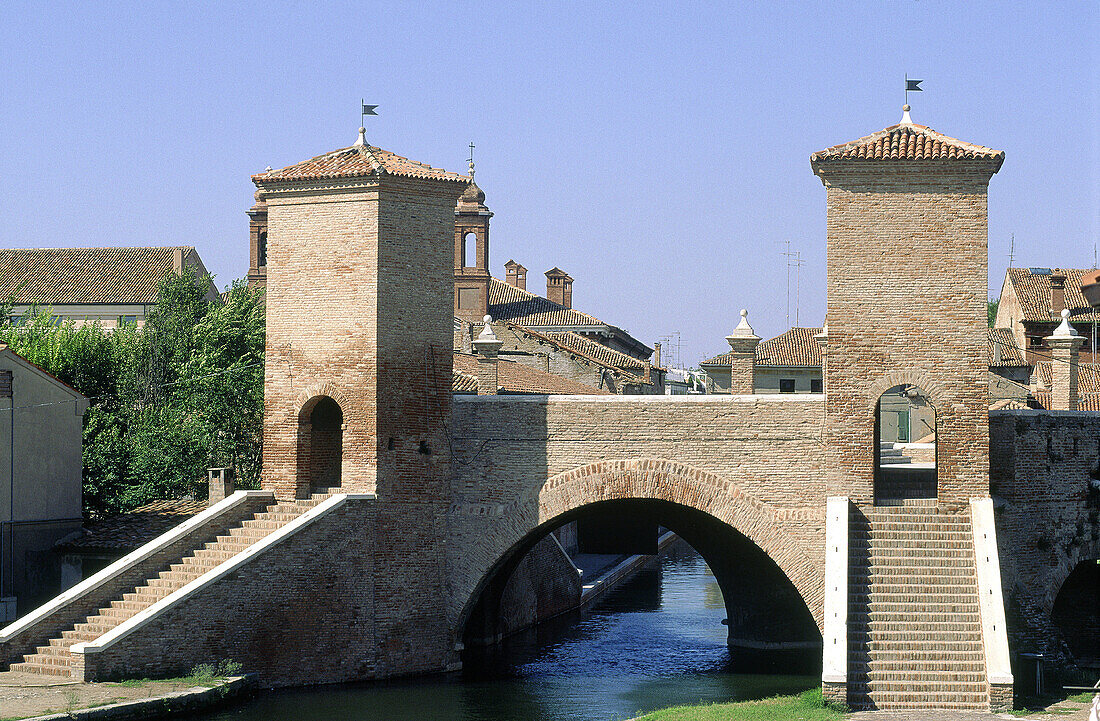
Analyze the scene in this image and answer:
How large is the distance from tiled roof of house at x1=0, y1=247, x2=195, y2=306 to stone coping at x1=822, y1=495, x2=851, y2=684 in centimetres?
3451

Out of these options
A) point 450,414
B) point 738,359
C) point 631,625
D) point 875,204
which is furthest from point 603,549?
point 875,204

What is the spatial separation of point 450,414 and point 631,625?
846 centimetres

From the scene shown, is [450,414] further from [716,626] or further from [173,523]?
[716,626]

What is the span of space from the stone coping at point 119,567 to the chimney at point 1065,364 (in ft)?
45.4

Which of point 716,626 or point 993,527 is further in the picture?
Result: point 716,626

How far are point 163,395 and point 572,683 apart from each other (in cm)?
1552

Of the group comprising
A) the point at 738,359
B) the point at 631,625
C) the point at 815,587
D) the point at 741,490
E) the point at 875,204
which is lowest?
the point at 631,625

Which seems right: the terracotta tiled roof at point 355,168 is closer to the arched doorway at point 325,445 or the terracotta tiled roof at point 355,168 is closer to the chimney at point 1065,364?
the arched doorway at point 325,445

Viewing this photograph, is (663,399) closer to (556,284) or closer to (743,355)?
(743,355)

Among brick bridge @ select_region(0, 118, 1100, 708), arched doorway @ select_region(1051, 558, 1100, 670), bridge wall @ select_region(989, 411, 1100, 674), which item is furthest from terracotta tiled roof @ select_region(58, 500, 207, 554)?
arched doorway @ select_region(1051, 558, 1100, 670)

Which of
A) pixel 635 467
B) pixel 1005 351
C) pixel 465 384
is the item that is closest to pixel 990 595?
pixel 635 467

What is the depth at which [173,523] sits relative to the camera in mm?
22281

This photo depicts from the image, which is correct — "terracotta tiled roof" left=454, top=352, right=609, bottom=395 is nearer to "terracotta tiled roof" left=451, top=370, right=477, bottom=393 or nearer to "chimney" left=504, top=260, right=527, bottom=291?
"terracotta tiled roof" left=451, top=370, right=477, bottom=393

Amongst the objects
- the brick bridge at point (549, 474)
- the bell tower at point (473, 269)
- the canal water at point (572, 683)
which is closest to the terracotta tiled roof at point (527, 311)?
the bell tower at point (473, 269)
